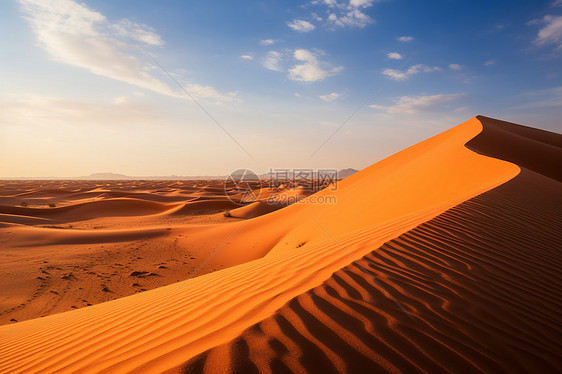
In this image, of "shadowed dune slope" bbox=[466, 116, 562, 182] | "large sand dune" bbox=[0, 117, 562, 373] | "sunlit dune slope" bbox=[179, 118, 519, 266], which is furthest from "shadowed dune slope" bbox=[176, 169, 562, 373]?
"shadowed dune slope" bbox=[466, 116, 562, 182]

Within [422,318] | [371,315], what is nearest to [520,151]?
[422,318]

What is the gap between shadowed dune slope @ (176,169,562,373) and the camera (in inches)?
64.2

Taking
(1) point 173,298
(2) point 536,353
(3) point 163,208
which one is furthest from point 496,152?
(3) point 163,208

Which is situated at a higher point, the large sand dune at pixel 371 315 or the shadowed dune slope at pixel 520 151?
the shadowed dune slope at pixel 520 151

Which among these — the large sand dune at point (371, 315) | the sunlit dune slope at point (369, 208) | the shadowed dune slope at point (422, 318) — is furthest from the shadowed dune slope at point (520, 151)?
the shadowed dune slope at point (422, 318)

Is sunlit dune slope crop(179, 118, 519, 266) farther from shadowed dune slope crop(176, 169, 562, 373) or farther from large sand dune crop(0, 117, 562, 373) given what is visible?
shadowed dune slope crop(176, 169, 562, 373)

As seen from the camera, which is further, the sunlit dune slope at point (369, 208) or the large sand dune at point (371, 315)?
the sunlit dune slope at point (369, 208)

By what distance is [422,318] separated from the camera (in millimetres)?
2018

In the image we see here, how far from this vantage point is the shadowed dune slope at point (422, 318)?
5.35 ft

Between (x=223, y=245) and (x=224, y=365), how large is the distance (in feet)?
31.8

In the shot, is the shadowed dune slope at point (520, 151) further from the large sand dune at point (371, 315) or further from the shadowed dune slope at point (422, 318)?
the shadowed dune slope at point (422, 318)

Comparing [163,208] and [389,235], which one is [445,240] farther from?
[163,208]

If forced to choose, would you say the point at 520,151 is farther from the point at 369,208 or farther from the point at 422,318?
the point at 422,318

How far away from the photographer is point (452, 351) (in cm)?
174
